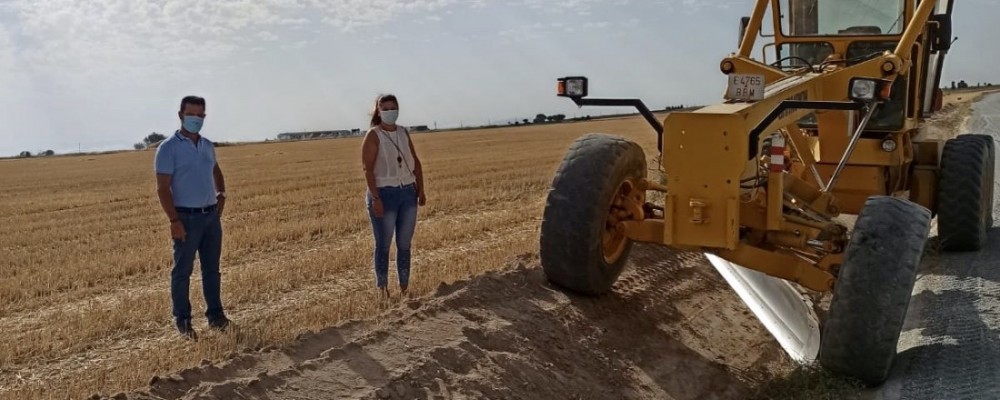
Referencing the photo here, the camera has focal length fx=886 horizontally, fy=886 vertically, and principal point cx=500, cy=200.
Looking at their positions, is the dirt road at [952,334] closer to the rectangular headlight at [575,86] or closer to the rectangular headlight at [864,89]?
the rectangular headlight at [864,89]

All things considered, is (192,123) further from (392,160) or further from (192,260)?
(392,160)

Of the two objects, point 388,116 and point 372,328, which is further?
point 388,116

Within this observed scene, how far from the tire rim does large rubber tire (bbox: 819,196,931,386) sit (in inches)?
68.3

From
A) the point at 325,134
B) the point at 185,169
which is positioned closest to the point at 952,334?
the point at 185,169

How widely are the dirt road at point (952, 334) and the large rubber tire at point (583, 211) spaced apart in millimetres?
2026

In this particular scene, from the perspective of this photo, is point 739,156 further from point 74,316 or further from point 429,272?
point 74,316

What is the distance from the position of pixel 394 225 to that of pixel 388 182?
360 mm

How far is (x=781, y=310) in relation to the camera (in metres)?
6.95

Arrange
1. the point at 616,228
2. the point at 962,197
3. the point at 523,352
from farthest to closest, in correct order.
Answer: the point at 962,197, the point at 616,228, the point at 523,352

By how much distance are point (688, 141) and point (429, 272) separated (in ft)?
11.3

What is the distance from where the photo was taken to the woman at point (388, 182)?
21.8 ft

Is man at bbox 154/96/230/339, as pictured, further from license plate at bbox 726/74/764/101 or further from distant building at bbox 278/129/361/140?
distant building at bbox 278/129/361/140

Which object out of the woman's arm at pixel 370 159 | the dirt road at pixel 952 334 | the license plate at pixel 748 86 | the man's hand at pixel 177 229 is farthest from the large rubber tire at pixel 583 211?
the man's hand at pixel 177 229

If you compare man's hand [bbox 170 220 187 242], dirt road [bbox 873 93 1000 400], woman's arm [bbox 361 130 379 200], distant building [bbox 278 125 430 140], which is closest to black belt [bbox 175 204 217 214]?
man's hand [bbox 170 220 187 242]
